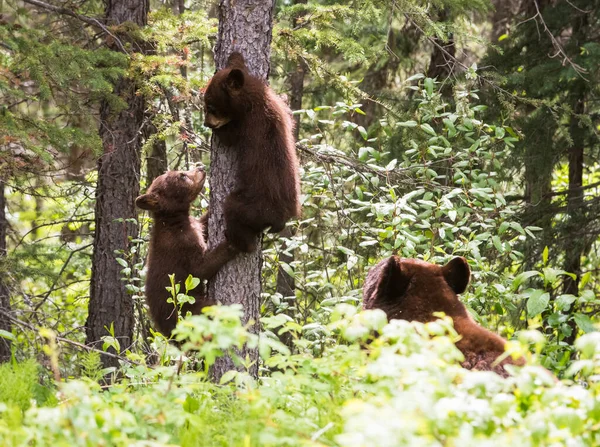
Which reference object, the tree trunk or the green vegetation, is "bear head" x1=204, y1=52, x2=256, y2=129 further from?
the tree trunk

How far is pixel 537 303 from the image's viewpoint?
4.79 m

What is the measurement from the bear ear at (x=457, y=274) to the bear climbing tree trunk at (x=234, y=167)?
1463mm

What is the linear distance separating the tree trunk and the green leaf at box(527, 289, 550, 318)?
207 inches

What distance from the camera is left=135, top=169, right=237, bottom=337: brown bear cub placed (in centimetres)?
623

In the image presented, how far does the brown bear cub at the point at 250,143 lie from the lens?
5215 mm

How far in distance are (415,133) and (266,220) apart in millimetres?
3113

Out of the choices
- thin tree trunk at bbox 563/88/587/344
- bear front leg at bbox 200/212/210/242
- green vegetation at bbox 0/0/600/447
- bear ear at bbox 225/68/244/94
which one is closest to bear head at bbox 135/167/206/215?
bear front leg at bbox 200/212/210/242

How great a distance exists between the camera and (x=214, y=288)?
539 cm

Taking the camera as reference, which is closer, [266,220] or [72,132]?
[266,220]

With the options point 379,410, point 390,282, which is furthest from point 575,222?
point 379,410

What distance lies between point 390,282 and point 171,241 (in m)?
2.70

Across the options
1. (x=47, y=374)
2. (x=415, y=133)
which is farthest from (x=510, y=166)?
(x=47, y=374)

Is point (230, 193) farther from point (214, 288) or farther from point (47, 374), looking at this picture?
point (47, 374)

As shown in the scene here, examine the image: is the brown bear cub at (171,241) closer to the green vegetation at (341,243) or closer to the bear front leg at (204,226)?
the bear front leg at (204,226)
